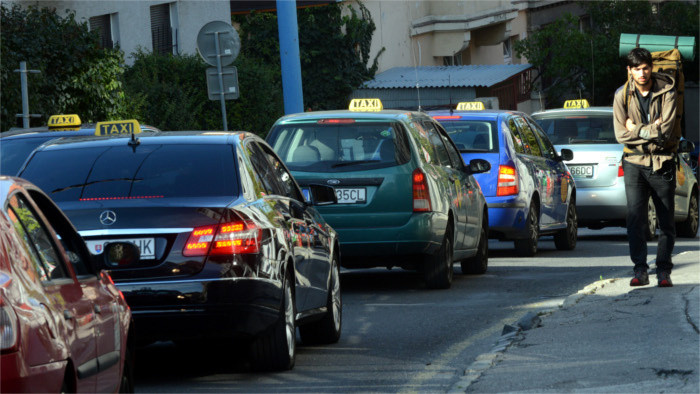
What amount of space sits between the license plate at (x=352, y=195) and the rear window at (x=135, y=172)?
3.97 meters

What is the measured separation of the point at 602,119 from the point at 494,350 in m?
11.1

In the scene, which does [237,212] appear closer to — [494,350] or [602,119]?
[494,350]

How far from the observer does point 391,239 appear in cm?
1234

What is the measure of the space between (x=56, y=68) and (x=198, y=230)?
13.1 m

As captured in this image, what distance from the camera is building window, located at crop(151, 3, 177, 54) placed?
31375 millimetres

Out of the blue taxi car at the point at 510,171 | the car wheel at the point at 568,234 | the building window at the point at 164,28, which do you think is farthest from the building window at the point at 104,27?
the blue taxi car at the point at 510,171

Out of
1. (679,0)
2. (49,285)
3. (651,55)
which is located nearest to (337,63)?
(679,0)

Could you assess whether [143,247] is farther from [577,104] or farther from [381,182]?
[577,104]

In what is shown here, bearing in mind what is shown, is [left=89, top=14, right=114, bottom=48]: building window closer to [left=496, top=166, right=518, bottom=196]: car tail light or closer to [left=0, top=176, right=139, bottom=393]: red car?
[left=496, top=166, right=518, bottom=196]: car tail light

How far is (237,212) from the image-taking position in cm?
785

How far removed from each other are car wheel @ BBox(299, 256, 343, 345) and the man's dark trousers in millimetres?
2654

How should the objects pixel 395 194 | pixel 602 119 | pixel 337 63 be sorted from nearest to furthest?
pixel 395 194 → pixel 602 119 → pixel 337 63

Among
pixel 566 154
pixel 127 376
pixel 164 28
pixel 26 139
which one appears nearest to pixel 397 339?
pixel 127 376

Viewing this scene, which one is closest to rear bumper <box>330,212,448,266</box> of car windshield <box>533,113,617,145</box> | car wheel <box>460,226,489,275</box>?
car wheel <box>460,226,489,275</box>
